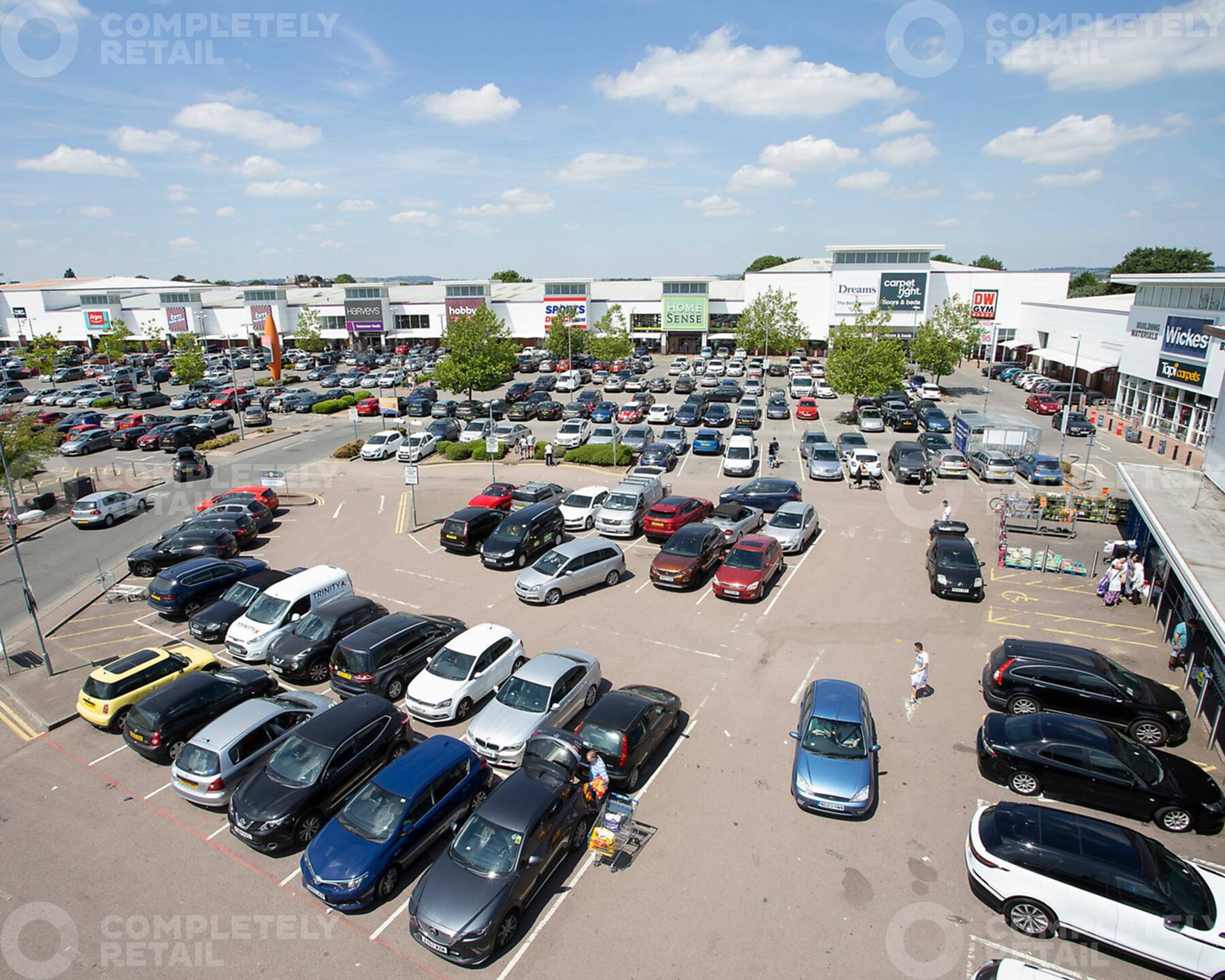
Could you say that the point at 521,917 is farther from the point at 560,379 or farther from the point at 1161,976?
the point at 560,379

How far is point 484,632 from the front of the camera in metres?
15.2

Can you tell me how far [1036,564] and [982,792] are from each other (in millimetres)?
12328

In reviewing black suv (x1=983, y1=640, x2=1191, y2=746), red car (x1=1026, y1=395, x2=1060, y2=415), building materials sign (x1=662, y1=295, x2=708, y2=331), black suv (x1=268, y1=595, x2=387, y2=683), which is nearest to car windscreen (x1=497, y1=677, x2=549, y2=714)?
black suv (x1=268, y1=595, x2=387, y2=683)

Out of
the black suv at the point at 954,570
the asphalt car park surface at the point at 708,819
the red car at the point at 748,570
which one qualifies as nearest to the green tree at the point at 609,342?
the asphalt car park surface at the point at 708,819

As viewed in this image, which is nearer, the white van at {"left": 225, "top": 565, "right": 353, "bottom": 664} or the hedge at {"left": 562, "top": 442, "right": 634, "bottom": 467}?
the white van at {"left": 225, "top": 565, "right": 353, "bottom": 664}

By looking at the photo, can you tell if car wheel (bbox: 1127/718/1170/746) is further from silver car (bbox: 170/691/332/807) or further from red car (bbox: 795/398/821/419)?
red car (bbox: 795/398/821/419)

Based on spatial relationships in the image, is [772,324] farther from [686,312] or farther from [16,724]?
[16,724]

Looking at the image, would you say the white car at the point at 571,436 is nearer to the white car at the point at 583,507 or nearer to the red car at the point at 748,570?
the white car at the point at 583,507

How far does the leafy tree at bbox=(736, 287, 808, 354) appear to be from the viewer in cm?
6919

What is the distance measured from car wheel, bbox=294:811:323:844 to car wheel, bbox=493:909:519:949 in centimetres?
355

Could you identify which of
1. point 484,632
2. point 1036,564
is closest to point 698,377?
point 1036,564

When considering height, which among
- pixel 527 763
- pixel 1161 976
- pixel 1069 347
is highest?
pixel 1069 347

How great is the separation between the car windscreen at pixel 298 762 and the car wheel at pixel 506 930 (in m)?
3.99

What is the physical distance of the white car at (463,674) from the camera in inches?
543
